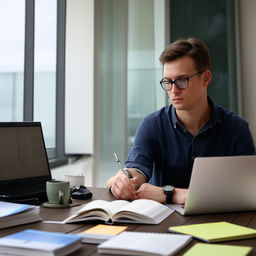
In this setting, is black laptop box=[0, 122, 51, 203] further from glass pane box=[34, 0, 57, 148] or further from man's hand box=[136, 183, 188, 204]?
glass pane box=[34, 0, 57, 148]

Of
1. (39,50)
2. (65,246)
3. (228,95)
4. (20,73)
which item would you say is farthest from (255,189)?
(228,95)

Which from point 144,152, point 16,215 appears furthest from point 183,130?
point 16,215

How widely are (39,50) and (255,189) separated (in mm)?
2108

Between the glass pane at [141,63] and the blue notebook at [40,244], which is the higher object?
the glass pane at [141,63]

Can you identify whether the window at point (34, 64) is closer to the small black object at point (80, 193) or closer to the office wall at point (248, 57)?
the small black object at point (80, 193)

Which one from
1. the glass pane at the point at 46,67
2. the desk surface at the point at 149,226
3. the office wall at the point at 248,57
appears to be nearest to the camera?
the desk surface at the point at 149,226

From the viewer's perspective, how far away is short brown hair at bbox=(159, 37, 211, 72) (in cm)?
203

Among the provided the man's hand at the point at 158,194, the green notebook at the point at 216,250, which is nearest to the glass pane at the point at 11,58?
the man's hand at the point at 158,194

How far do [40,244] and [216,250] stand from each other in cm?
41

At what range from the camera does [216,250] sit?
1.00 meters

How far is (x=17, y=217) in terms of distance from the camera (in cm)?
127

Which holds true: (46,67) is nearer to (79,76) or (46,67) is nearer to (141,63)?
(79,76)

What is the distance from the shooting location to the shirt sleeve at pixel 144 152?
2018 millimetres

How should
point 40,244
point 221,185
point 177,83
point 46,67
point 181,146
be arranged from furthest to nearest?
1. point 46,67
2. point 181,146
3. point 177,83
4. point 221,185
5. point 40,244
